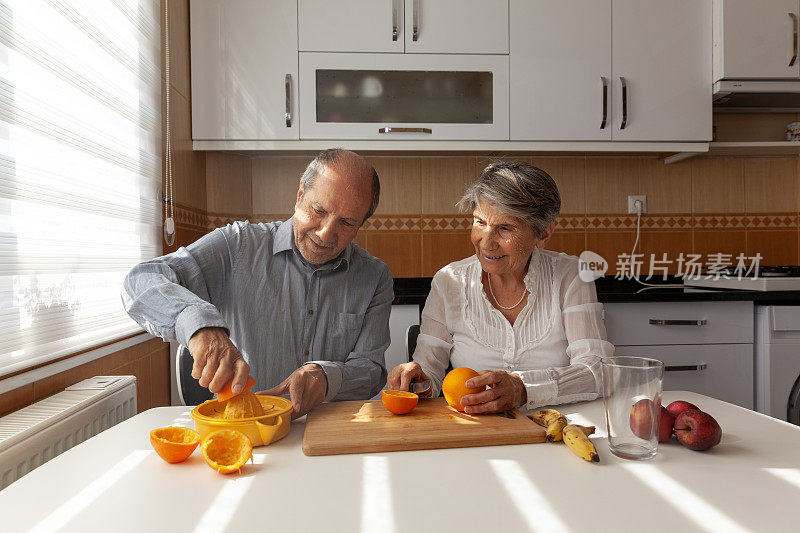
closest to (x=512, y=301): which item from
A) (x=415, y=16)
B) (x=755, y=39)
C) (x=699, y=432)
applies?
(x=699, y=432)

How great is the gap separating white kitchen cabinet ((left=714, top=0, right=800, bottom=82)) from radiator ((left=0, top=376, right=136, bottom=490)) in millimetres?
2799

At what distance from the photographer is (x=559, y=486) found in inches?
30.1

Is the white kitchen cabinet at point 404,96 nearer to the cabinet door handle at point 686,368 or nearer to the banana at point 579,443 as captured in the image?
the cabinet door handle at point 686,368

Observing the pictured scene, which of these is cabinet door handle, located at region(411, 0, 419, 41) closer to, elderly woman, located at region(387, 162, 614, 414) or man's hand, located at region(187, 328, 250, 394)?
elderly woman, located at region(387, 162, 614, 414)

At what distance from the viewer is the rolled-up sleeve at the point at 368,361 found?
4.23 feet

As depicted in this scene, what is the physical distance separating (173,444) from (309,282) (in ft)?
2.50

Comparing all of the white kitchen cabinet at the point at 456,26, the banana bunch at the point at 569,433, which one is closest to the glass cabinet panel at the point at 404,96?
the white kitchen cabinet at the point at 456,26

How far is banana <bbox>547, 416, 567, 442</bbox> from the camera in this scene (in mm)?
945

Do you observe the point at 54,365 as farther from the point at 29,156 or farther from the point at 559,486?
the point at 559,486

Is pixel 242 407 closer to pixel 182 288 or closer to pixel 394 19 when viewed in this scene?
pixel 182 288

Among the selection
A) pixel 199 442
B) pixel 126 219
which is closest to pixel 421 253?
pixel 126 219

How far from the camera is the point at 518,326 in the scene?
1.58m

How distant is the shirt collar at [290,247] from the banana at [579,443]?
809mm

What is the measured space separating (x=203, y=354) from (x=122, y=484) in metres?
0.24
